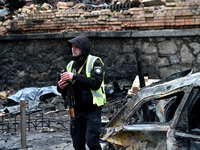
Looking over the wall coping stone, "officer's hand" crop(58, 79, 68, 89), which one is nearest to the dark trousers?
"officer's hand" crop(58, 79, 68, 89)

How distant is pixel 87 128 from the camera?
3455 mm

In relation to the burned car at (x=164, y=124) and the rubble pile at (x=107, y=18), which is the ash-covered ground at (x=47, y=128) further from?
the rubble pile at (x=107, y=18)

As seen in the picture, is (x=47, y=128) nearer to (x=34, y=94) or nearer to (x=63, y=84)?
(x=63, y=84)

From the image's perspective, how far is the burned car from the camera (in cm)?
274

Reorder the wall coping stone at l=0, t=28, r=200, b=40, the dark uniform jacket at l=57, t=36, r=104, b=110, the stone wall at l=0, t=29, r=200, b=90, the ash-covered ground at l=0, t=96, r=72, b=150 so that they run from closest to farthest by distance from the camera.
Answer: the dark uniform jacket at l=57, t=36, r=104, b=110, the ash-covered ground at l=0, t=96, r=72, b=150, the wall coping stone at l=0, t=28, r=200, b=40, the stone wall at l=0, t=29, r=200, b=90

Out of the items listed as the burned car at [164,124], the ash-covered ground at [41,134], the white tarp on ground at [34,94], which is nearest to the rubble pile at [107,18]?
the white tarp on ground at [34,94]

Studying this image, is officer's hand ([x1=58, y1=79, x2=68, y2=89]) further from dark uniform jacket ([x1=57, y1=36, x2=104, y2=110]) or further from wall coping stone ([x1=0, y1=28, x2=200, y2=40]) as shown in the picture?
wall coping stone ([x1=0, y1=28, x2=200, y2=40])

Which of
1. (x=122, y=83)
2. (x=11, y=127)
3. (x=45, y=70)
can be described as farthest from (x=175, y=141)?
(x=45, y=70)

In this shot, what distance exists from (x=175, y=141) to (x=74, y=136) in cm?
138

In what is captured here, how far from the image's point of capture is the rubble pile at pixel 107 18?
8203 mm

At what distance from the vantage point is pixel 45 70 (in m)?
9.55

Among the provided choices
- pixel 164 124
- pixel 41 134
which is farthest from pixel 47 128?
pixel 164 124

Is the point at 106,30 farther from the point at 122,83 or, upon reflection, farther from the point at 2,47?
the point at 2,47

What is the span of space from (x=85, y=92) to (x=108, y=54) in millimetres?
5585
